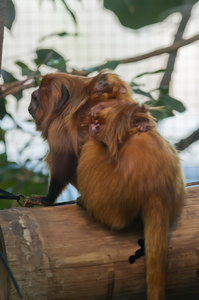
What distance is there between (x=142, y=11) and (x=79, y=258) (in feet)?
12.0

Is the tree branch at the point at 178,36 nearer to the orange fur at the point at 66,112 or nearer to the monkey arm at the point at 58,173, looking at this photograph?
the orange fur at the point at 66,112

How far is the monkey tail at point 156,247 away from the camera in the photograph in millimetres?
1474

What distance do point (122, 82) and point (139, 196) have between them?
641 mm

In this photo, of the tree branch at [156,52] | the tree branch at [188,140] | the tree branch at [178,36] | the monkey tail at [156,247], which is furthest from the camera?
the tree branch at [178,36]

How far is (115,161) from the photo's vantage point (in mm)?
1641

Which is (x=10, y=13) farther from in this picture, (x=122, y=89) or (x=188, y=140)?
(x=188, y=140)

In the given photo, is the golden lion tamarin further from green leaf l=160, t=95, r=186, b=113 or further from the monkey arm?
green leaf l=160, t=95, r=186, b=113

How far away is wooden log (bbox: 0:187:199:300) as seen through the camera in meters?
1.48

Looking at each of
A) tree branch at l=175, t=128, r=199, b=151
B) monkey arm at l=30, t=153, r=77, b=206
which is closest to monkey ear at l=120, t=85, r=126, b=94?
monkey arm at l=30, t=153, r=77, b=206

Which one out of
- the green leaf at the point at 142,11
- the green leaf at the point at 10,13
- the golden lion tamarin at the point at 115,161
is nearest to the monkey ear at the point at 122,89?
the golden lion tamarin at the point at 115,161

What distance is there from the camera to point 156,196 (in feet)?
5.20

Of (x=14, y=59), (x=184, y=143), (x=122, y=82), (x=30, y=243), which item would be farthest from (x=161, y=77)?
(x=30, y=243)

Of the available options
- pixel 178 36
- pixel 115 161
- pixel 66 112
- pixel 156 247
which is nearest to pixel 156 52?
pixel 178 36

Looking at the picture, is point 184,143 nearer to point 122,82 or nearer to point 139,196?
point 122,82
